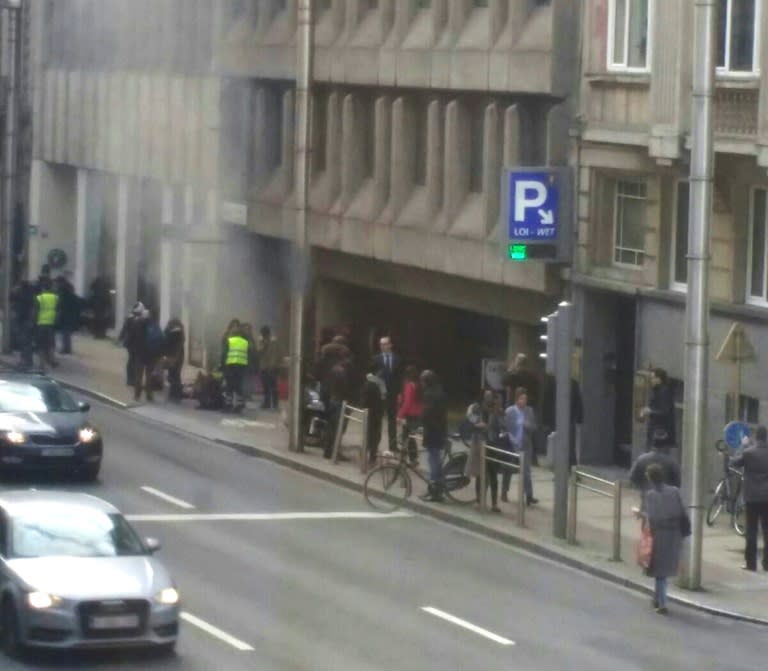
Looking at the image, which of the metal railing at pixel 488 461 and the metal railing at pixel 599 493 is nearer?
the metal railing at pixel 599 493

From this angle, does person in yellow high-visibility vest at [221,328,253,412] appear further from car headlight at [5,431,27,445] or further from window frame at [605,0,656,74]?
window frame at [605,0,656,74]

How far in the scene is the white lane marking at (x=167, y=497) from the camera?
94.8ft

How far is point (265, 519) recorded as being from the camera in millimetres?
28078

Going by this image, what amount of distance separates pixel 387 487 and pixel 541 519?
2.67 meters


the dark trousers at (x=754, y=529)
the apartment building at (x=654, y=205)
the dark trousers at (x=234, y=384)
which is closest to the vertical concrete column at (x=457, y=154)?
the apartment building at (x=654, y=205)

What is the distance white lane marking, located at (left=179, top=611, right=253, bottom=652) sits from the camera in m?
19.8

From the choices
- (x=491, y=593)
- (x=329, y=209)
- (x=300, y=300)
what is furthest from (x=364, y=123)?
(x=491, y=593)

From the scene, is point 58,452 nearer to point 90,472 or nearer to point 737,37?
point 90,472

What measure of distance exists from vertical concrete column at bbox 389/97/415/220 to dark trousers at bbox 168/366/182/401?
15.9 ft

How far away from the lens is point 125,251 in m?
38.6

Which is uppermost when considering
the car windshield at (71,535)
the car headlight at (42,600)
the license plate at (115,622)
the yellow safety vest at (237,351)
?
the yellow safety vest at (237,351)

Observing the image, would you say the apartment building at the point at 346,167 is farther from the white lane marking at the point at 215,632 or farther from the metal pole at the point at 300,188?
the white lane marking at the point at 215,632

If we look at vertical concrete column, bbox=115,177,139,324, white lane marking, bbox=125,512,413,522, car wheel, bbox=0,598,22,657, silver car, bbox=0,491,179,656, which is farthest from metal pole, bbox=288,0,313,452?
car wheel, bbox=0,598,22,657

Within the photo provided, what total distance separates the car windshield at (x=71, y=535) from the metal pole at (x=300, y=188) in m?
13.4
